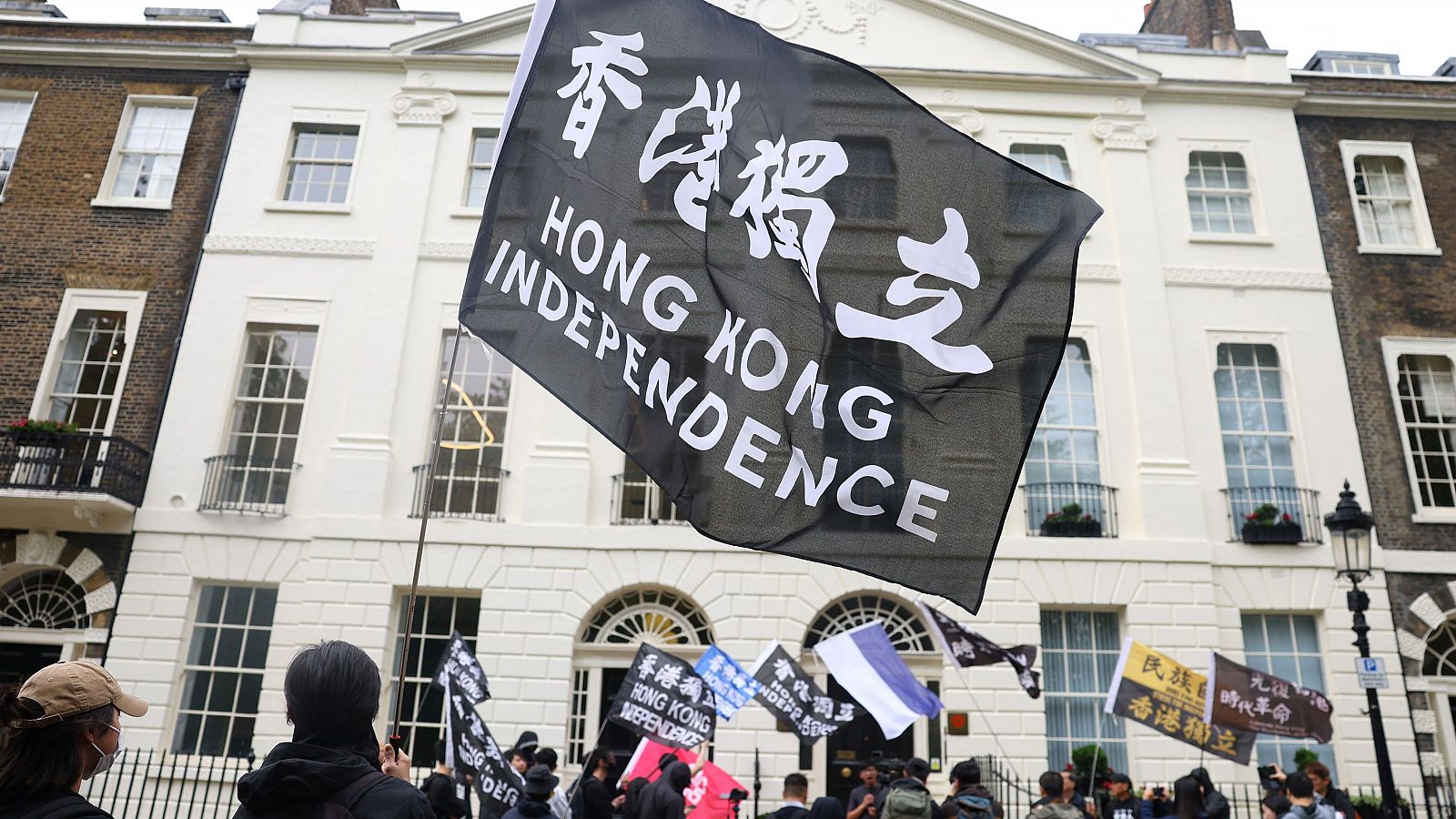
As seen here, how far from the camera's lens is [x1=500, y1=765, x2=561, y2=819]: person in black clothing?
21.3 ft

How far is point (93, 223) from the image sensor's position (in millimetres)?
17219

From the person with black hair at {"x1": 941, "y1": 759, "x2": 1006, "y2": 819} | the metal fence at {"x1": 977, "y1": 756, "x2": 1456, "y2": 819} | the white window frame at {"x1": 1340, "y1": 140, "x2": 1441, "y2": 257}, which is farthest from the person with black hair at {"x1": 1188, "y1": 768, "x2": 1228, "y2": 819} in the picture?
the white window frame at {"x1": 1340, "y1": 140, "x2": 1441, "y2": 257}

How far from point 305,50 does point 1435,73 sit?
22.4 meters

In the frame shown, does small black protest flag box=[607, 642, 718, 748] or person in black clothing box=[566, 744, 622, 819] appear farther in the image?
small black protest flag box=[607, 642, 718, 748]

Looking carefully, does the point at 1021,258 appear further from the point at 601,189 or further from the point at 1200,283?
the point at 1200,283

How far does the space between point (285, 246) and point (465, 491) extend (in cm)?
550

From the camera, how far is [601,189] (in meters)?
4.14

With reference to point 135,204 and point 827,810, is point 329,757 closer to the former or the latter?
point 827,810

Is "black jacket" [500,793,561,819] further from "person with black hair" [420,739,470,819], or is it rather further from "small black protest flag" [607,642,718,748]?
"small black protest flag" [607,642,718,748]

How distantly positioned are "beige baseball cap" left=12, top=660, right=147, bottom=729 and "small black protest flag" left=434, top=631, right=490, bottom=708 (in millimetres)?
6647

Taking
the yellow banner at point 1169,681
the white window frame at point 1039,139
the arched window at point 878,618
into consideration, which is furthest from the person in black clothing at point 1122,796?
the white window frame at point 1039,139

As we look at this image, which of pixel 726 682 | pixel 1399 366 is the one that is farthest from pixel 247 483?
pixel 1399 366

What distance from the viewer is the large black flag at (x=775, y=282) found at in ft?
11.7

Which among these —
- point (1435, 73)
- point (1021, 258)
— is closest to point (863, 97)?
point (1021, 258)
